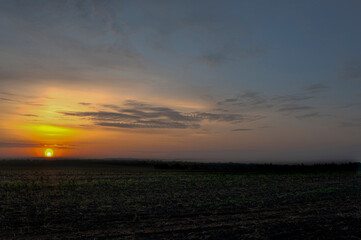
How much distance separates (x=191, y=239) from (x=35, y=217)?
8765 millimetres

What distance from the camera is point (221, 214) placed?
Result: 53.2 feet

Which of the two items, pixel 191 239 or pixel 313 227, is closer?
pixel 191 239

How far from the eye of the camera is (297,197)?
74.6 ft

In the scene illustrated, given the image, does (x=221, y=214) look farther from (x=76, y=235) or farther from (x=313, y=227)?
(x=76, y=235)

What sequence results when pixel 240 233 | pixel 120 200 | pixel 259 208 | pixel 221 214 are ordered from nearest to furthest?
pixel 240 233 → pixel 221 214 → pixel 259 208 → pixel 120 200

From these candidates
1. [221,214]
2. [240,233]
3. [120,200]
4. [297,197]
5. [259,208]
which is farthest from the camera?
[297,197]

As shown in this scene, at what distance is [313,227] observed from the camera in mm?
12992

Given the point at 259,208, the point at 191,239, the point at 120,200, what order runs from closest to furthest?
the point at 191,239 → the point at 259,208 → the point at 120,200

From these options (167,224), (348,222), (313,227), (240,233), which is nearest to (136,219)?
(167,224)

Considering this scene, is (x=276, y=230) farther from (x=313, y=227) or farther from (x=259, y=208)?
(x=259, y=208)

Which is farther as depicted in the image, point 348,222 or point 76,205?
point 76,205

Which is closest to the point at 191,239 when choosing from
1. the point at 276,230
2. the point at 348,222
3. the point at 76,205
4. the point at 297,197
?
the point at 276,230

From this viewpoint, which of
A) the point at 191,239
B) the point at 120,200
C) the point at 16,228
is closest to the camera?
the point at 191,239

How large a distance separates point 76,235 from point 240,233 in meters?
6.56
